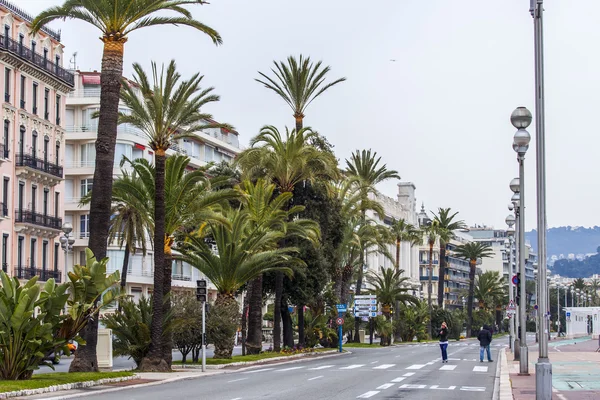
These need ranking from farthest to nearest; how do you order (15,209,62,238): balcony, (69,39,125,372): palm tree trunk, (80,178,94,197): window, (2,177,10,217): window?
(80,178,94,197): window, (15,209,62,238): balcony, (2,177,10,217): window, (69,39,125,372): palm tree trunk

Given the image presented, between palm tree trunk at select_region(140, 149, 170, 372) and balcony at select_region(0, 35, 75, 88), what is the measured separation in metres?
26.2

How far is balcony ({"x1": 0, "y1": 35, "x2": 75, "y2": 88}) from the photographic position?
5812 cm

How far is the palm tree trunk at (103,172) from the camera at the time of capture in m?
31.1

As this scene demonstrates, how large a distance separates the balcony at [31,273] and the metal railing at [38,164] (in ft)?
20.6

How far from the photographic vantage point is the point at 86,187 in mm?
77438

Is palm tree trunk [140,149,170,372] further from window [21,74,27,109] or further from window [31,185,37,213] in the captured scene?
window [31,185,37,213]

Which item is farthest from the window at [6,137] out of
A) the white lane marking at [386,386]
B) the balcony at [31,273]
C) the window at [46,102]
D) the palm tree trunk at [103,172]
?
the white lane marking at [386,386]

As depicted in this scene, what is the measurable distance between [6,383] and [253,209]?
79.8ft

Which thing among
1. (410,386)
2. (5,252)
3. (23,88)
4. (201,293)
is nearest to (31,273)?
(5,252)

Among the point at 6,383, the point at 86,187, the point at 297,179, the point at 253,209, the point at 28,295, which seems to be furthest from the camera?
the point at 86,187

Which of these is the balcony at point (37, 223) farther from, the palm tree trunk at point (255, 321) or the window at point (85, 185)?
the palm tree trunk at point (255, 321)

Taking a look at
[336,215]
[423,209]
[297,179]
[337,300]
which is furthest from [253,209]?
[423,209]

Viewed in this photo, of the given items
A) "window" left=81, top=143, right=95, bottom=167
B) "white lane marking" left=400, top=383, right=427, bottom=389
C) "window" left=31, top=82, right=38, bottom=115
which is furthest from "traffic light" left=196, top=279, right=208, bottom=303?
"window" left=81, top=143, right=95, bottom=167

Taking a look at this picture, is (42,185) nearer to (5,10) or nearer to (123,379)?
(5,10)
